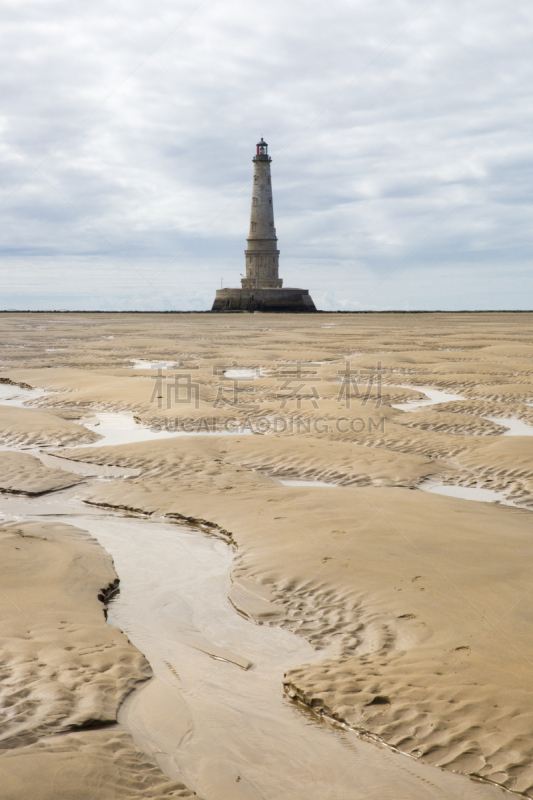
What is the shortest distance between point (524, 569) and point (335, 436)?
565 centimetres

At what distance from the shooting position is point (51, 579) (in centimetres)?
473

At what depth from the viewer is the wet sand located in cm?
301

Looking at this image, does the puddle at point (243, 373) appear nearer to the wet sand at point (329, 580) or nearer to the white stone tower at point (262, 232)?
the wet sand at point (329, 580)

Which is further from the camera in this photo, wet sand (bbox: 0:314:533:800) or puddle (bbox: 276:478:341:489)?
puddle (bbox: 276:478:341:489)

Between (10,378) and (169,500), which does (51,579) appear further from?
(10,378)

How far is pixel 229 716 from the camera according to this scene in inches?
130

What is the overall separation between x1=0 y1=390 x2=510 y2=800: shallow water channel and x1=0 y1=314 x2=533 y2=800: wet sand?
12 mm

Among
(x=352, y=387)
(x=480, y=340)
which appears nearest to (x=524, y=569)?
(x=352, y=387)

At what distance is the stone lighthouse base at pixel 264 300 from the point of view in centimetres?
6700

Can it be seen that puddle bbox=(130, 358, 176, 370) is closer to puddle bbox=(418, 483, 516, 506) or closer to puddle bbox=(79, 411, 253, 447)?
puddle bbox=(79, 411, 253, 447)

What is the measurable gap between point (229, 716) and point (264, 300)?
6494cm

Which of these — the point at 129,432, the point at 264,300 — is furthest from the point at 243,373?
the point at 264,300

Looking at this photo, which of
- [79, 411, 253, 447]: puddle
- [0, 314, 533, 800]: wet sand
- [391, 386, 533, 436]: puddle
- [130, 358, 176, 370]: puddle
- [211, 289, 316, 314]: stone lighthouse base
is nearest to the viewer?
[0, 314, 533, 800]: wet sand

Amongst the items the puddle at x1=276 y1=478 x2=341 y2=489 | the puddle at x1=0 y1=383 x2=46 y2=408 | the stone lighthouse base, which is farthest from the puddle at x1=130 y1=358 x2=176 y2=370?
the stone lighthouse base
